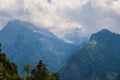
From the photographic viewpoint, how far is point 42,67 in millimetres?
153000

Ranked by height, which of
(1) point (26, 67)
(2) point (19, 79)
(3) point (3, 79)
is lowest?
(3) point (3, 79)

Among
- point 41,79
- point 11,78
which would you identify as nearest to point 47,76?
point 41,79

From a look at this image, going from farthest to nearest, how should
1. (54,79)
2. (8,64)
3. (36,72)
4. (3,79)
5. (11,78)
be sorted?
(8,64) < (54,79) < (36,72) < (11,78) < (3,79)

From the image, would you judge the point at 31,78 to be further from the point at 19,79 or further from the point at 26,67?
the point at 26,67

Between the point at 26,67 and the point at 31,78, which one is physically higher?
the point at 26,67

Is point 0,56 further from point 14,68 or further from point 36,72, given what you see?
point 36,72

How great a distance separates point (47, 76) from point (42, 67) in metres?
5.13

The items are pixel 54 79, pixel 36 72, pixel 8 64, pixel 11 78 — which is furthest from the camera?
pixel 8 64

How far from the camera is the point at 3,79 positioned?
129125mm

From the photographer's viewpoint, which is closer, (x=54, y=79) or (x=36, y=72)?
(x=36, y=72)

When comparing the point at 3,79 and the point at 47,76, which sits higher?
the point at 47,76

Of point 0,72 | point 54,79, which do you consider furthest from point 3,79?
point 54,79

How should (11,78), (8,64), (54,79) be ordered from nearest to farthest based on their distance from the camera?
(11,78) → (54,79) → (8,64)

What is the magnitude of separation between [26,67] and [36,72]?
21.1 metres
